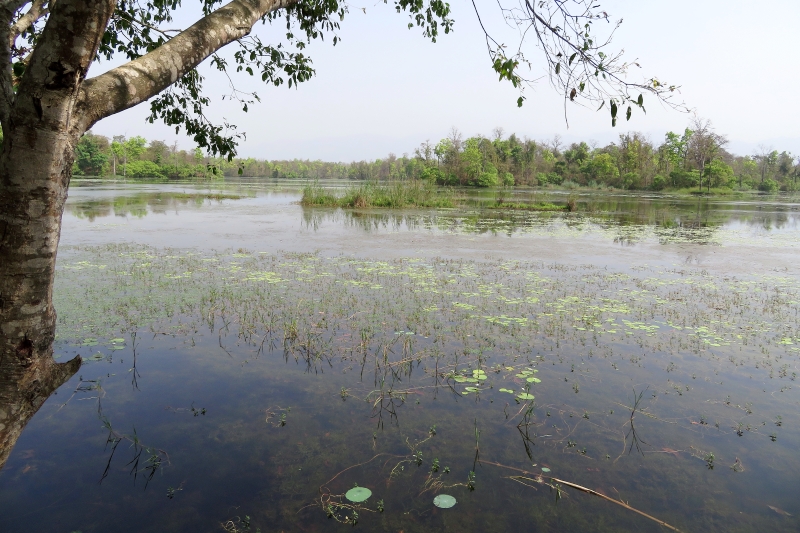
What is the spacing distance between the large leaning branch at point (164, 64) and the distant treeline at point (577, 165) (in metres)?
41.0

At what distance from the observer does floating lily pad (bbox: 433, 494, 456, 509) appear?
107 inches

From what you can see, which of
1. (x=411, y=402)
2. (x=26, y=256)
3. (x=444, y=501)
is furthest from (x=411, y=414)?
(x=26, y=256)

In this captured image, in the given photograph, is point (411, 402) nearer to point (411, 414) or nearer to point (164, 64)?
point (411, 414)

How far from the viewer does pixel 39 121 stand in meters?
1.42

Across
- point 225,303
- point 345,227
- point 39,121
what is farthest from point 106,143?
point 39,121

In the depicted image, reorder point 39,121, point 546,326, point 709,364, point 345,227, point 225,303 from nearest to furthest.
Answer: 1. point 39,121
2. point 709,364
3. point 546,326
4. point 225,303
5. point 345,227

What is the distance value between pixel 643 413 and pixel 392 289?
402 cm

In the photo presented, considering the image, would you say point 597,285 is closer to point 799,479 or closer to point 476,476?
point 799,479

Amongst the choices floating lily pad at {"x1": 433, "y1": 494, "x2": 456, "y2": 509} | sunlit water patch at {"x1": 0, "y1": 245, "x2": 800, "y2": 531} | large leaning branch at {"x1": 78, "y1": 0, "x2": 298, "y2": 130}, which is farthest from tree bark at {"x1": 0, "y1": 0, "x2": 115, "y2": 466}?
floating lily pad at {"x1": 433, "y1": 494, "x2": 456, "y2": 509}

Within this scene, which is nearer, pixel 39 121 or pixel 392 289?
pixel 39 121

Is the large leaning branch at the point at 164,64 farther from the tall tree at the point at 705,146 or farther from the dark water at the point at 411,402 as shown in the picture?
the tall tree at the point at 705,146

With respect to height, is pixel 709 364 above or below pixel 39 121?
below

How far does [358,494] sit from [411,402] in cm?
118

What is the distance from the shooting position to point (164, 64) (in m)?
1.91
